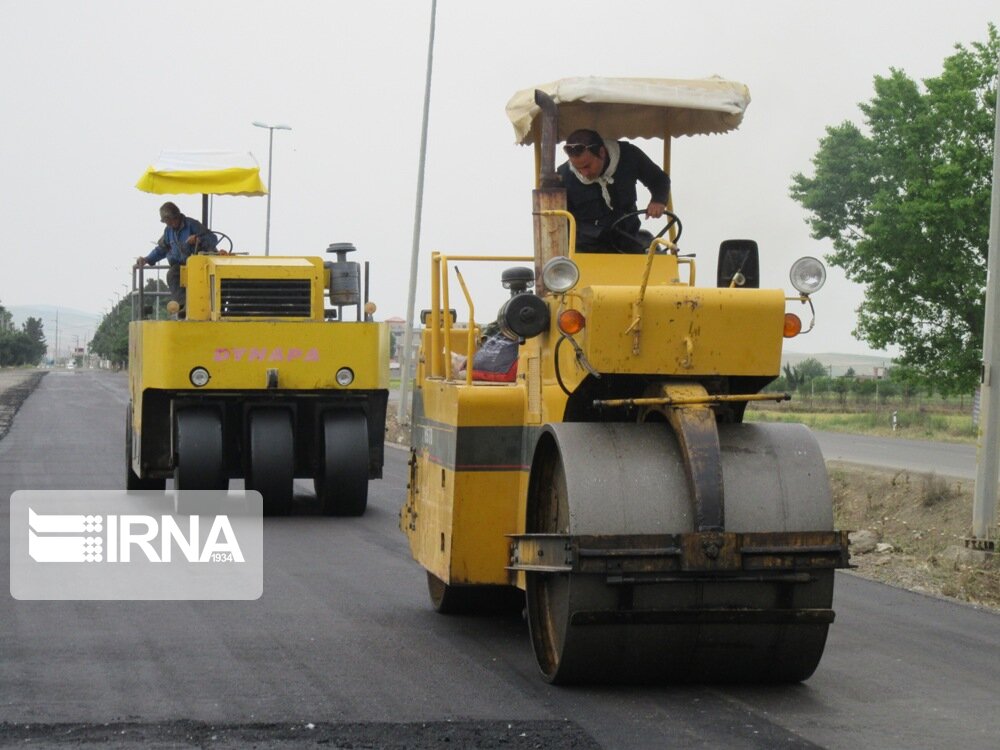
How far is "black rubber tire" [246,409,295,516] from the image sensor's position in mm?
16188

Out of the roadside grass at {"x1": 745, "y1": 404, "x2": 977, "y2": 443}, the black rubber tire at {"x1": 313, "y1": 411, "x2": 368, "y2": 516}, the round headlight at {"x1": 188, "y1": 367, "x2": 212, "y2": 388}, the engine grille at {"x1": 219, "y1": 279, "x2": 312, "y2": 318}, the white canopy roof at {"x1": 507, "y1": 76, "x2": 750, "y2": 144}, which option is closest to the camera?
the white canopy roof at {"x1": 507, "y1": 76, "x2": 750, "y2": 144}

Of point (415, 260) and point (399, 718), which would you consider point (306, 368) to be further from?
point (415, 260)

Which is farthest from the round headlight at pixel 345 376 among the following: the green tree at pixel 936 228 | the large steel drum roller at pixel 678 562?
the green tree at pixel 936 228

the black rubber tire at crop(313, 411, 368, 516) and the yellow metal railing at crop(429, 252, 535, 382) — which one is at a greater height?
Result: the yellow metal railing at crop(429, 252, 535, 382)

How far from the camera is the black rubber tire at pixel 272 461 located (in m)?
16.2

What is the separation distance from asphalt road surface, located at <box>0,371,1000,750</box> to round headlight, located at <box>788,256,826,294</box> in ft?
5.88

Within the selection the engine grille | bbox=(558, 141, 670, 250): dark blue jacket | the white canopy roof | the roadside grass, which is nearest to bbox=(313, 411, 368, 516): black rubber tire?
the engine grille

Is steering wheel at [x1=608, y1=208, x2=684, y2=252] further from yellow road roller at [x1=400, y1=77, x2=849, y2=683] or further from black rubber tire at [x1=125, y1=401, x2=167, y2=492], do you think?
black rubber tire at [x1=125, y1=401, x2=167, y2=492]

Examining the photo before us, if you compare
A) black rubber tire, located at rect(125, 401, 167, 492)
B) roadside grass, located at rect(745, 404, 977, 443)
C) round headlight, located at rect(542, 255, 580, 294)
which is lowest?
roadside grass, located at rect(745, 404, 977, 443)

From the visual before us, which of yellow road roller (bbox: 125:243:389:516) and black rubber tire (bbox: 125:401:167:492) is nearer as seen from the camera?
yellow road roller (bbox: 125:243:389:516)

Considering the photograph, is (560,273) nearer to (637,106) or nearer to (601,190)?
(601,190)

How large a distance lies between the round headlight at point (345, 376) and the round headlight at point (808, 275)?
915 cm

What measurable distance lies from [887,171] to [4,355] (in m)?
124

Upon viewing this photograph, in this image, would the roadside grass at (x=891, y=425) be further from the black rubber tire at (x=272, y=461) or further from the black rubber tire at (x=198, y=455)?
the black rubber tire at (x=198, y=455)
